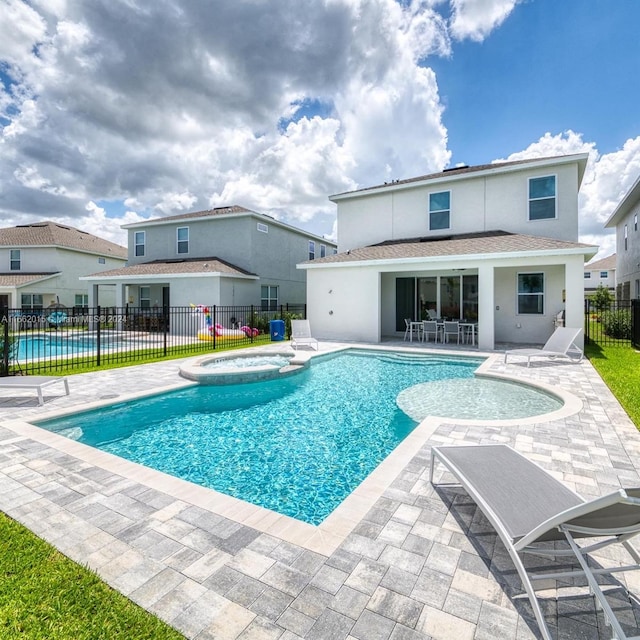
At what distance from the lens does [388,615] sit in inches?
86.1

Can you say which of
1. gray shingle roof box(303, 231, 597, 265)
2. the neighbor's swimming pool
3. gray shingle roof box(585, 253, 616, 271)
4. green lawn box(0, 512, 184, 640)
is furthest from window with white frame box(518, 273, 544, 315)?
gray shingle roof box(585, 253, 616, 271)

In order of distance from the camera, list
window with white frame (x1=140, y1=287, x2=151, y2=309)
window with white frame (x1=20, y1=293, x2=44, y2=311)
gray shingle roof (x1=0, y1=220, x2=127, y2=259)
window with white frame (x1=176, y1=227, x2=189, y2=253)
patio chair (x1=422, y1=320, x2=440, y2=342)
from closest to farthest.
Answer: patio chair (x1=422, y1=320, x2=440, y2=342) < window with white frame (x1=176, y1=227, x2=189, y2=253) < window with white frame (x1=140, y1=287, x2=151, y2=309) < window with white frame (x1=20, y1=293, x2=44, y2=311) < gray shingle roof (x1=0, y1=220, x2=127, y2=259)

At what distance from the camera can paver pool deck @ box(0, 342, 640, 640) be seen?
2164 millimetres

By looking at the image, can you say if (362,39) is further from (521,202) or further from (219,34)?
(521,202)

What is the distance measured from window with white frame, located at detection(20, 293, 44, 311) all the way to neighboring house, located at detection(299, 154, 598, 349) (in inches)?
995

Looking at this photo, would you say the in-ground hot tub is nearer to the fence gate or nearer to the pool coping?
the pool coping

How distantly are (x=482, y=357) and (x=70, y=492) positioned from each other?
11596 millimetres

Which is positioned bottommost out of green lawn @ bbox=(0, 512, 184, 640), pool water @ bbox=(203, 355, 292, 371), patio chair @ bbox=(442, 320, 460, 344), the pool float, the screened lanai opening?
green lawn @ bbox=(0, 512, 184, 640)

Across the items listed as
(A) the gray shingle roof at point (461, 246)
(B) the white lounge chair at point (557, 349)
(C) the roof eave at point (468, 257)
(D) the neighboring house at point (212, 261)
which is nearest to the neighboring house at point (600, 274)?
(A) the gray shingle roof at point (461, 246)

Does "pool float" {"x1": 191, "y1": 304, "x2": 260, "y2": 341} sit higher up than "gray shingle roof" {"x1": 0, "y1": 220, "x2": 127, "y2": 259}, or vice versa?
"gray shingle roof" {"x1": 0, "y1": 220, "x2": 127, "y2": 259}

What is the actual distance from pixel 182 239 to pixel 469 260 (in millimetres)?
20008

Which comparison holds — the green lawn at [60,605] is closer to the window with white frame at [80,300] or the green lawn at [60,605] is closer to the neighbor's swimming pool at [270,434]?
the neighbor's swimming pool at [270,434]

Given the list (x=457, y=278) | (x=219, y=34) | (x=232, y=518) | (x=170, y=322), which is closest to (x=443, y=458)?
(x=232, y=518)

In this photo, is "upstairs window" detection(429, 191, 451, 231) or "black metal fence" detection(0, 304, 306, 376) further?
"upstairs window" detection(429, 191, 451, 231)
